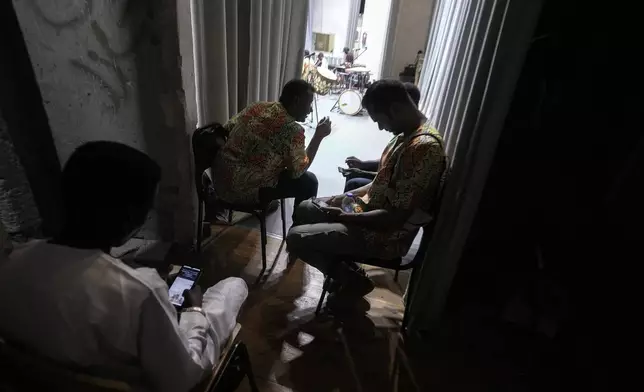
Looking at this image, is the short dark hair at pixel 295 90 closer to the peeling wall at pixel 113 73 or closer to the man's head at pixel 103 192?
the peeling wall at pixel 113 73

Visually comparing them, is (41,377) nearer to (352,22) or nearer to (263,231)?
(263,231)

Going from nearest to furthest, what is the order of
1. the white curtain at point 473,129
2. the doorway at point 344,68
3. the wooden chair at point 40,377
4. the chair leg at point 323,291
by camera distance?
the wooden chair at point 40,377
the white curtain at point 473,129
the chair leg at point 323,291
the doorway at point 344,68

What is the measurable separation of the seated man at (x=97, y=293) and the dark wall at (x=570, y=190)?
1202 millimetres

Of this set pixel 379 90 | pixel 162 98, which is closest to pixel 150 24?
pixel 162 98

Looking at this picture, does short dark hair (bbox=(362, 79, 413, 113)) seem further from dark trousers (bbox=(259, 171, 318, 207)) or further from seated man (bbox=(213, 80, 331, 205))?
dark trousers (bbox=(259, 171, 318, 207))

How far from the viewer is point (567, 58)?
1157 millimetres

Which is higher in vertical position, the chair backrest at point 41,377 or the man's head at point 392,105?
the man's head at point 392,105

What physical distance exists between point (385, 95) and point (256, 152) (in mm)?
685

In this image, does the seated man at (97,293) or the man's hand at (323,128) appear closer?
the seated man at (97,293)

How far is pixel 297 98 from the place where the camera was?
173cm

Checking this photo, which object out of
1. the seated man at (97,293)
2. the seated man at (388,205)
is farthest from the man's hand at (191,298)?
the seated man at (388,205)

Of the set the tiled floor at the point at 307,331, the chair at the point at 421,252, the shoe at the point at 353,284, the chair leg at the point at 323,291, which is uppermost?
the chair at the point at 421,252

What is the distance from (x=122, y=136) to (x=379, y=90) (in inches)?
48.6

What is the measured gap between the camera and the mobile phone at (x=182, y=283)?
3.20 feet
